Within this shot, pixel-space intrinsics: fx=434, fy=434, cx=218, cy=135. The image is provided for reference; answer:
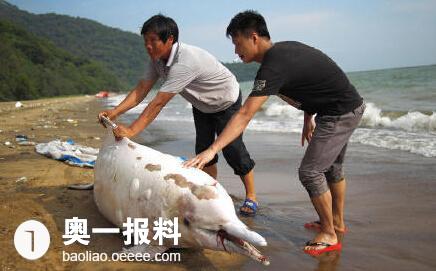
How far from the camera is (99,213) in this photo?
4.01m

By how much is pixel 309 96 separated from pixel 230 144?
118 centimetres

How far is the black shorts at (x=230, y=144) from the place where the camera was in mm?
4430

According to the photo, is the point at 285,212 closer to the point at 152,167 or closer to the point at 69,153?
the point at 152,167

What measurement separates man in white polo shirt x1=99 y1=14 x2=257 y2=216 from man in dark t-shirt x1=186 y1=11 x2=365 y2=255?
1.98ft

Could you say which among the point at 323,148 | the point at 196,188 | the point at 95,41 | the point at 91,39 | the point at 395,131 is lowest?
the point at 395,131

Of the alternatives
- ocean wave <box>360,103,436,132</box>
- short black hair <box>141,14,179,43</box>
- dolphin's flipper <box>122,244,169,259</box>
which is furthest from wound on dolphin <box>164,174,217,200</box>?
ocean wave <box>360,103,436,132</box>

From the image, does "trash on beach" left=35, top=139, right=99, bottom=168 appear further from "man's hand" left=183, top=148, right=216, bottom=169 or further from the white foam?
the white foam

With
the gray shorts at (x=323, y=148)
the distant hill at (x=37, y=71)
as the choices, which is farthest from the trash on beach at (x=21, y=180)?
the distant hill at (x=37, y=71)

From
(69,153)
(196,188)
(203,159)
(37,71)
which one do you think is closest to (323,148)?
(203,159)

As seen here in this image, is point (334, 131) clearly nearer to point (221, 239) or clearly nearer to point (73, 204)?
point (221, 239)

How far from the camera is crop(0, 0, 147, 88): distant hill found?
427 feet

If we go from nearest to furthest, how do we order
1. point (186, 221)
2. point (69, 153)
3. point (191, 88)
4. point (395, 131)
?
point (186, 221)
point (191, 88)
point (69, 153)
point (395, 131)

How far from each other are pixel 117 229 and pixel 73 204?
36.9 inches

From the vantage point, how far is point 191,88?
13.7 ft
